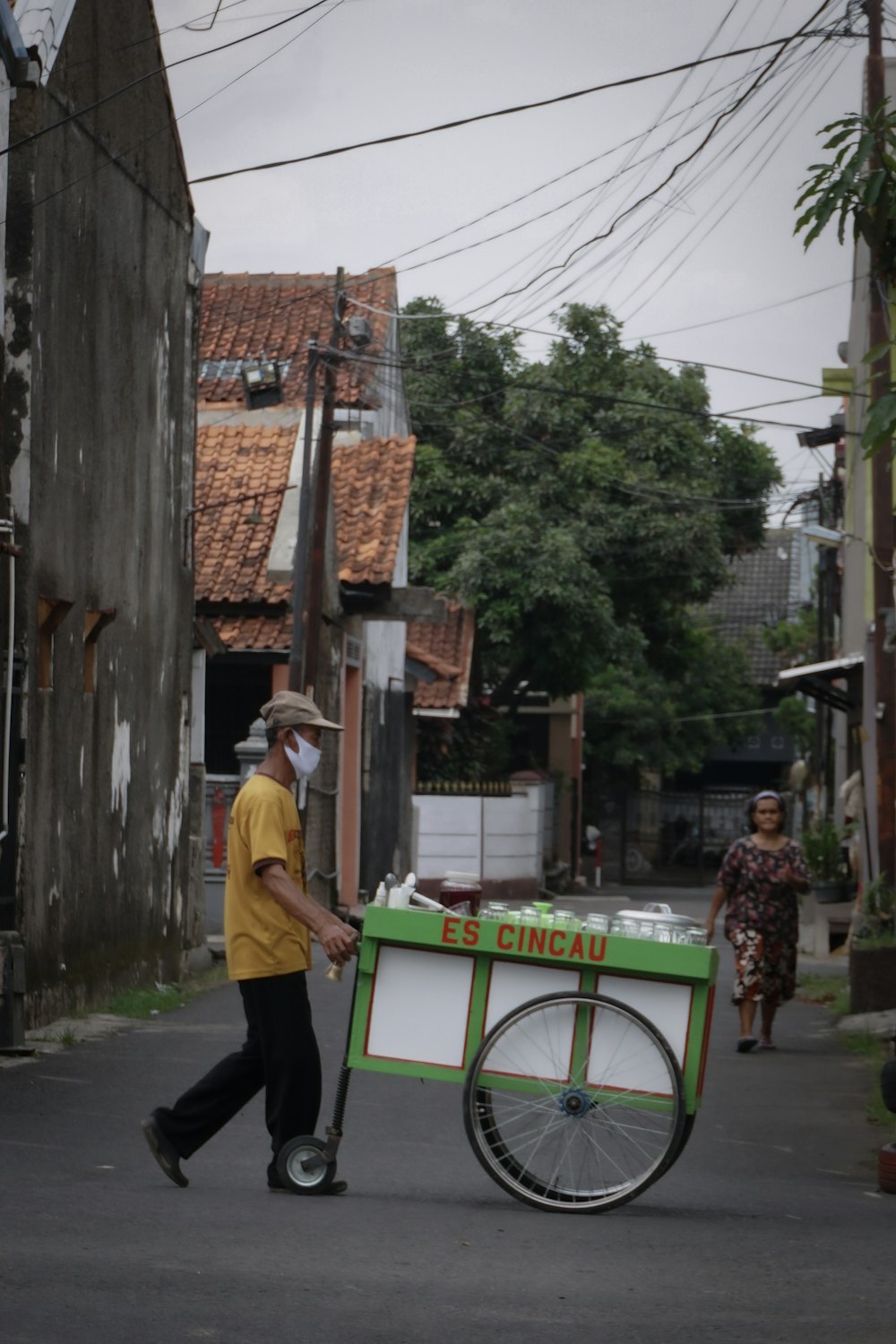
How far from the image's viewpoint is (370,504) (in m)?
24.8

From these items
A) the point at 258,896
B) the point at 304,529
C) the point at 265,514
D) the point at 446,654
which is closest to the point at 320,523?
the point at 304,529

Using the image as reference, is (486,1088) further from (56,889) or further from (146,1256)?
(56,889)

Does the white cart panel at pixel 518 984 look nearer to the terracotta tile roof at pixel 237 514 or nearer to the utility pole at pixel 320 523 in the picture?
the utility pole at pixel 320 523

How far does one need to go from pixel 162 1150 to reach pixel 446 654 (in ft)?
88.1

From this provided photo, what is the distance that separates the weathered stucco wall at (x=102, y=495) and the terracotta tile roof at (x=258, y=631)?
14.6 ft

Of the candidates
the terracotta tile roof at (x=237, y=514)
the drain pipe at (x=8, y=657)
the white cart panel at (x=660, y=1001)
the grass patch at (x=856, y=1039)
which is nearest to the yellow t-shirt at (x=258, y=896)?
the white cart panel at (x=660, y=1001)

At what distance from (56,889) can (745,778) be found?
42633 mm

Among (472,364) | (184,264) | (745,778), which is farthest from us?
(745,778)

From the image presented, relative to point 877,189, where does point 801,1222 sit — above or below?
below

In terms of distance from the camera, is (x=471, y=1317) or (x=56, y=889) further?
(x=56, y=889)

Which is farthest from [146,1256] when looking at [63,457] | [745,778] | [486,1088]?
[745,778]

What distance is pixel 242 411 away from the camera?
27844 mm

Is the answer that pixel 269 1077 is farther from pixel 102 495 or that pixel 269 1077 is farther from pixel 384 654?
pixel 384 654

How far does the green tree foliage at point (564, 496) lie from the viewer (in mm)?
33281
